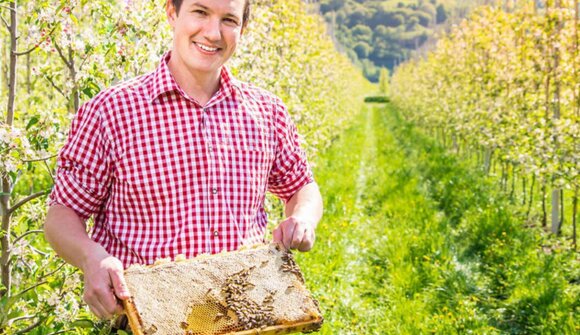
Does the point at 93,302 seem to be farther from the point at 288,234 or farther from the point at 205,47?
the point at 205,47

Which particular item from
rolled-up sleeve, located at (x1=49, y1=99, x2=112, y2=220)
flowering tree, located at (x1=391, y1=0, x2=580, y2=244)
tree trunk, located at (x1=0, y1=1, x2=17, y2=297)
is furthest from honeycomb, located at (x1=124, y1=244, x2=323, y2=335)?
flowering tree, located at (x1=391, y1=0, x2=580, y2=244)

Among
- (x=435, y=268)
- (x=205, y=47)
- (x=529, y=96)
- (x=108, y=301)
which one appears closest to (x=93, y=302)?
(x=108, y=301)

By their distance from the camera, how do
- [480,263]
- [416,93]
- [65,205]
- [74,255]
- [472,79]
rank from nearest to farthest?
[74,255] < [65,205] < [480,263] < [472,79] < [416,93]

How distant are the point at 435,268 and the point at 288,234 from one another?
531 centimetres

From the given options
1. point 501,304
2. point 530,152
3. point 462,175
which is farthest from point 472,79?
point 501,304

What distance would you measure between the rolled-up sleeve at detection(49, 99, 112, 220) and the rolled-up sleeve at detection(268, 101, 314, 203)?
60 centimetres

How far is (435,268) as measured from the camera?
6.89m

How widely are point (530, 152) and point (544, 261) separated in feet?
6.52

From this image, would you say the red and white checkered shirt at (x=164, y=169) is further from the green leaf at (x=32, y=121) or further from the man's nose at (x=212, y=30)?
the green leaf at (x=32, y=121)

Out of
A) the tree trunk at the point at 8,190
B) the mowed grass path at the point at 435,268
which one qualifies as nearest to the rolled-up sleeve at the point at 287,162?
the tree trunk at the point at 8,190

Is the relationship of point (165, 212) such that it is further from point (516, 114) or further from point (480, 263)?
point (516, 114)

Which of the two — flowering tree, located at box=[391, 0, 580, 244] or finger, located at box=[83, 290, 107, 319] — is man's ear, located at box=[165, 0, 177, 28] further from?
flowering tree, located at box=[391, 0, 580, 244]

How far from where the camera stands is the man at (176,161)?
1869mm

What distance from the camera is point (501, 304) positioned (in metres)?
6.32
